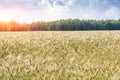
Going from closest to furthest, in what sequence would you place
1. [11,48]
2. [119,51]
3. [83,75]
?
[83,75] < [119,51] < [11,48]

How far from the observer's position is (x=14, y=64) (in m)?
5.17

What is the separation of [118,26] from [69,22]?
14221mm

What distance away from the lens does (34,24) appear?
104 metres

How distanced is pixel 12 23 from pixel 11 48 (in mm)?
91297

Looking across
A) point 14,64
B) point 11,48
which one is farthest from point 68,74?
point 11,48

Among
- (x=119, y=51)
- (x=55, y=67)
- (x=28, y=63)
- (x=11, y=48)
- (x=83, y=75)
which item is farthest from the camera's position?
(x=11, y=48)

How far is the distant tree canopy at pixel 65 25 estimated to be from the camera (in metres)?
96.6

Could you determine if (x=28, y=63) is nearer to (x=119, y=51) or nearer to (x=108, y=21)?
(x=119, y=51)

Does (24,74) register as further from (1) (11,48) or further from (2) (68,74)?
(1) (11,48)

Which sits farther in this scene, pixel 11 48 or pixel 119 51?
pixel 11 48

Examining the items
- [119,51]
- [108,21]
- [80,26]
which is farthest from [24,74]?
[108,21]

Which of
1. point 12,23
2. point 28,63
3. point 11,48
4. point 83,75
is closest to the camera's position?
point 83,75

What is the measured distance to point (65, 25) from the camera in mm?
98312

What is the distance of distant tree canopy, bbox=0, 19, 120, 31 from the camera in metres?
96.6
